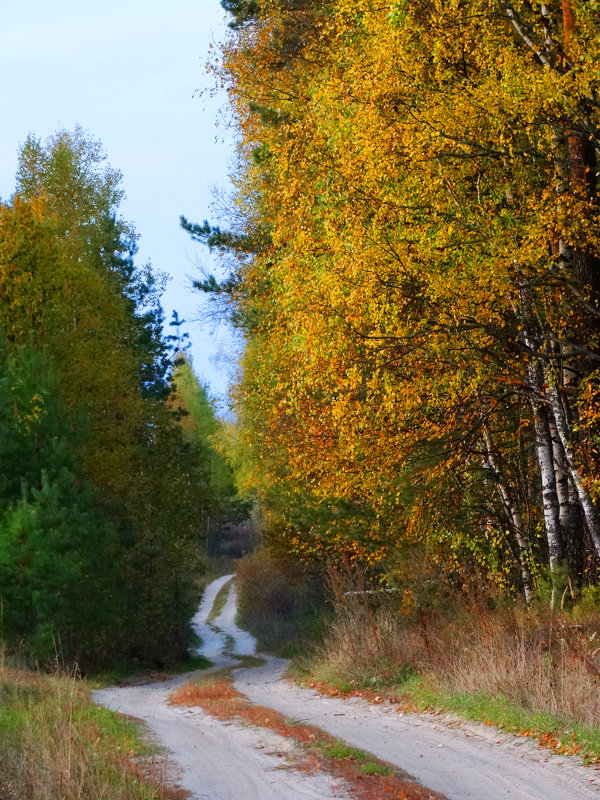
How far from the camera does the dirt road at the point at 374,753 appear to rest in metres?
9.30

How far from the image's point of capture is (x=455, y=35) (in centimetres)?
1367

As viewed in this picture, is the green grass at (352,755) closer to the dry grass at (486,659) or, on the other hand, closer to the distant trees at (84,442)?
the dry grass at (486,659)

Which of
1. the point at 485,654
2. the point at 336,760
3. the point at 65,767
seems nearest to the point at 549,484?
the point at 485,654

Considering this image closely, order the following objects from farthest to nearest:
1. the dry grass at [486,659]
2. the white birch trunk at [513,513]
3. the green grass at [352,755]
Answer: the white birch trunk at [513,513]
the dry grass at [486,659]
the green grass at [352,755]

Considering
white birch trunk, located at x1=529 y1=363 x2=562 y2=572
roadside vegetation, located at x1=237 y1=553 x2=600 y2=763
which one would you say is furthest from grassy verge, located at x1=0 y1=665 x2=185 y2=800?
white birch trunk, located at x1=529 y1=363 x2=562 y2=572

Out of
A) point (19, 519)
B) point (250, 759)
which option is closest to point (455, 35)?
point (250, 759)

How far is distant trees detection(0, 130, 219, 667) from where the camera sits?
23.8m

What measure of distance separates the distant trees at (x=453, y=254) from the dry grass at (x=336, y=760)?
3.70 meters

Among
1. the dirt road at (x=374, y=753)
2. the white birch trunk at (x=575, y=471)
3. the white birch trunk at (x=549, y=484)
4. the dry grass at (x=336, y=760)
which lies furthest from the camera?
the white birch trunk at (x=549, y=484)

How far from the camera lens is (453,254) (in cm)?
1262

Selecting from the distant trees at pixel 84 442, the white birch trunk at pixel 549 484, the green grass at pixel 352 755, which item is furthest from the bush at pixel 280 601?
the green grass at pixel 352 755

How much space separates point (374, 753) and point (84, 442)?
55.1 feet

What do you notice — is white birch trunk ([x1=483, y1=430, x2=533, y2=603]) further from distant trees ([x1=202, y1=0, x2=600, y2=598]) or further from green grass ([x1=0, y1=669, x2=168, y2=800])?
green grass ([x1=0, y1=669, x2=168, y2=800])

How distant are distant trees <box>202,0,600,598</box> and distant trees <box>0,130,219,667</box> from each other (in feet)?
32.7
